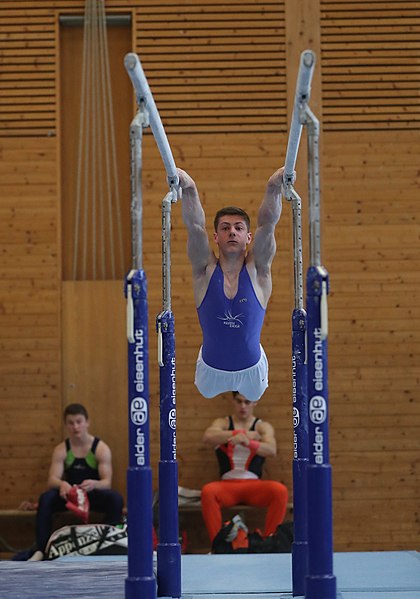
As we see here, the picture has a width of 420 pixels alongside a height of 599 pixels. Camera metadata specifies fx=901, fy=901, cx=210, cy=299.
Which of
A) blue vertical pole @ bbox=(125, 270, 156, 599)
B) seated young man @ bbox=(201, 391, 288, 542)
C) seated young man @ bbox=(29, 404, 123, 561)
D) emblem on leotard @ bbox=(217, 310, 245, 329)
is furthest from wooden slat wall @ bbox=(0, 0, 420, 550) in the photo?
blue vertical pole @ bbox=(125, 270, 156, 599)

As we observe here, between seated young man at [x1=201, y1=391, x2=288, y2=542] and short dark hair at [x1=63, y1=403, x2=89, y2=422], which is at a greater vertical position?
short dark hair at [x1=63, y1=403, x2=89, y2=422]

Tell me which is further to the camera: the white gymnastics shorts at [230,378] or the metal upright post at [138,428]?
the white gymnastics shorts at [230,378]

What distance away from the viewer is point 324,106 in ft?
35.8

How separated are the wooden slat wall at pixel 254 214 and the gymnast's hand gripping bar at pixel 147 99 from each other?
15.1 ft

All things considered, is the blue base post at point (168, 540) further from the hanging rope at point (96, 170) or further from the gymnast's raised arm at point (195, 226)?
the hanging rope at point (96, 170)

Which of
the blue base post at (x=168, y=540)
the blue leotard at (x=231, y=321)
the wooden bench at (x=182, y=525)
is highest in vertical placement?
the blue leotard at (x=231, y=321)

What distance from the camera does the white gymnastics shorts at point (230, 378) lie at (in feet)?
22.8

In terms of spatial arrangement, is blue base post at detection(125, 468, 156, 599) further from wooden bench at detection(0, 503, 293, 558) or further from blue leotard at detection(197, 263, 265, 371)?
wooden bench at detection(0, 503, 293, 558)

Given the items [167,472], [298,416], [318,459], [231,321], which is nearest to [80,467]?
[167,472]

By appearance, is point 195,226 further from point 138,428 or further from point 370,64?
point 370,64

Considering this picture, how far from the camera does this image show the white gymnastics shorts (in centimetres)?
695

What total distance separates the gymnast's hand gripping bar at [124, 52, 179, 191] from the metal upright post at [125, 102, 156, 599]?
177 mm

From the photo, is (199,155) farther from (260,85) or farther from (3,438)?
(3,438)

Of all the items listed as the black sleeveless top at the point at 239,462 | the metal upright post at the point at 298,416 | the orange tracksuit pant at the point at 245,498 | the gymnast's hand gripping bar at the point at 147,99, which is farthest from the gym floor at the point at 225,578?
the gymnast's hand gripping bar at the point at 147,99
